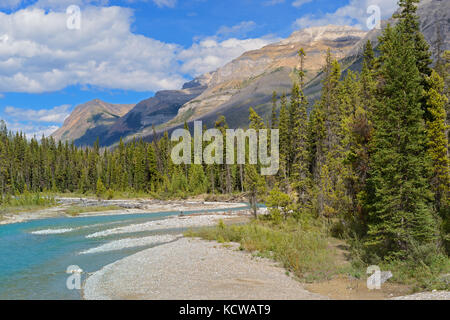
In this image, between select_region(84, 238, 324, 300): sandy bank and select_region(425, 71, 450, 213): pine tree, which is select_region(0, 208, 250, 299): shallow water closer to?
select_region(84, 238, 324, 300): sandy bank

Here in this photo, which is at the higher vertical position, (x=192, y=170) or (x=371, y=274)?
(x=192, y=170)

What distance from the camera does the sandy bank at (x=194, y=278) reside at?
1298cm

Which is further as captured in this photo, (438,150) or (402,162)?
(438,150)

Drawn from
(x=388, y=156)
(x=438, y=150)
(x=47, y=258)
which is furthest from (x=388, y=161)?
(x=47, y=258)

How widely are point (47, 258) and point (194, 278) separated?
12782 millimetres

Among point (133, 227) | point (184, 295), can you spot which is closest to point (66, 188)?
point (133, 227)

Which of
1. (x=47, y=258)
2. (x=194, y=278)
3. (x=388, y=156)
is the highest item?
(x=388, y=156)

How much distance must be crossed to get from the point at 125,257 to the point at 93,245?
6921 mm

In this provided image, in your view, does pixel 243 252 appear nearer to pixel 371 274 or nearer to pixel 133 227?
pixel 371 274

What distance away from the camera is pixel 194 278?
15516 mm

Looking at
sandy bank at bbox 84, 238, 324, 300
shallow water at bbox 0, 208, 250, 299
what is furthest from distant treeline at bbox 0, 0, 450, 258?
shallow water at bbox 0, 208, 250, 299

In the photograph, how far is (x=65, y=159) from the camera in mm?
115000

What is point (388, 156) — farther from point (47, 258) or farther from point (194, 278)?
point (47, 258)

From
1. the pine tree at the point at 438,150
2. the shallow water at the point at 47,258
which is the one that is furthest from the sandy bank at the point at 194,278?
the pine tree at the point at 438,150
